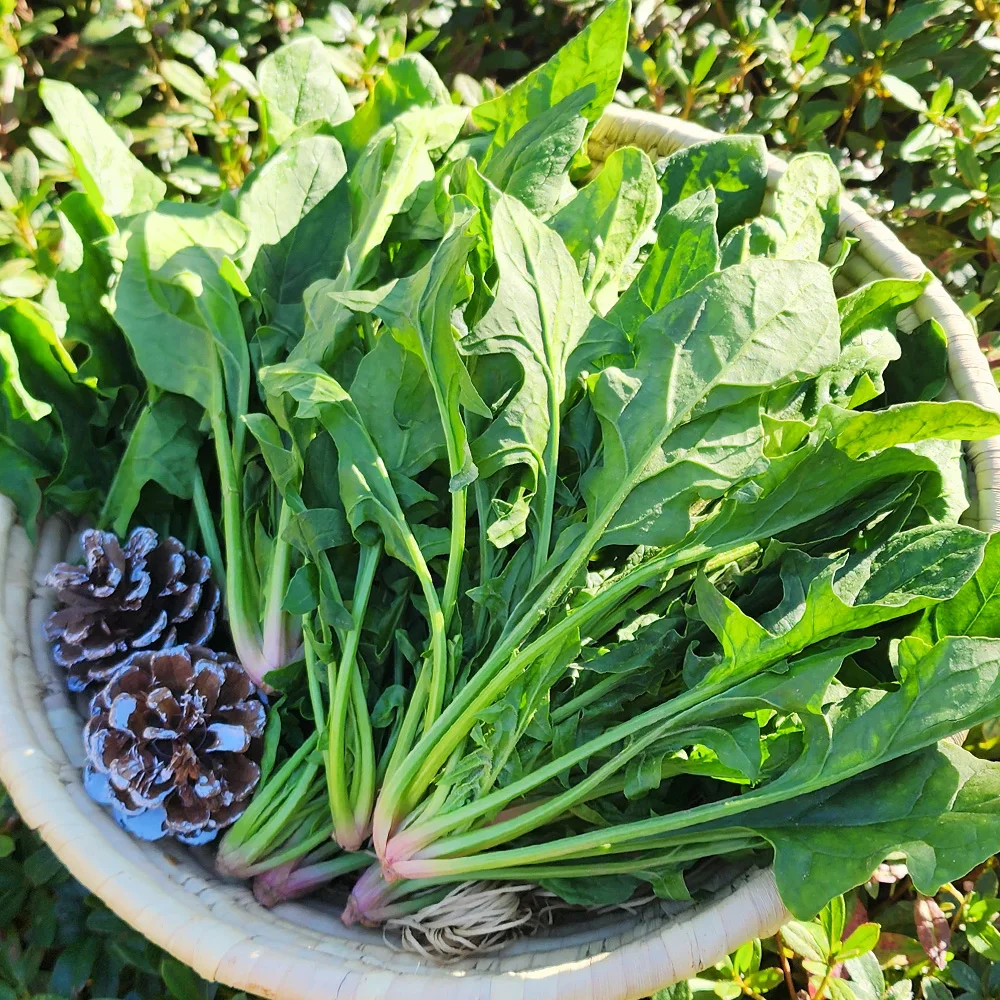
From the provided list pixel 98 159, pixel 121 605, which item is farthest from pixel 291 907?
pixel 98 159

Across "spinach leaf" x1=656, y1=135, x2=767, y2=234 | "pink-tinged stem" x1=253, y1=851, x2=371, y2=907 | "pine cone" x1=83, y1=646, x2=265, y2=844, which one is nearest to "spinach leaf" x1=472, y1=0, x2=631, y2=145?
"spinach leaf" x1=656, y1=135, x2=767, y2=234

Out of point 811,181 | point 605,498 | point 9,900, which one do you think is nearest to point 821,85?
point 811,181

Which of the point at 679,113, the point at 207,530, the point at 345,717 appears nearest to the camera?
the point at 345,717

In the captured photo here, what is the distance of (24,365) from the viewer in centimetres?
95

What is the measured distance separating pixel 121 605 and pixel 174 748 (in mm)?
150

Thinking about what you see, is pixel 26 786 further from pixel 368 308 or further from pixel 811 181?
pixel 811 181

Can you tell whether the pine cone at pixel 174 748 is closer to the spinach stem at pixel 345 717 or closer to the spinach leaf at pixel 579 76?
the spinach stem at pixel 345 717

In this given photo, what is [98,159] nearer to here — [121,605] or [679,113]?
[121,605]

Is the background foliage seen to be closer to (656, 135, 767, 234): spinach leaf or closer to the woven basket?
the woven basket

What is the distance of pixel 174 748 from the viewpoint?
835 millimetres

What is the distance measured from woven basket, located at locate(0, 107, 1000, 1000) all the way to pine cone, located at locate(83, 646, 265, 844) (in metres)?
0.03

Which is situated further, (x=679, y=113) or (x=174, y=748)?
(x=679, y=113)

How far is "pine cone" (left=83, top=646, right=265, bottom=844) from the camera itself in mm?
820

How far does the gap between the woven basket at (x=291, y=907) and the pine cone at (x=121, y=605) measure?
4 centimetres
